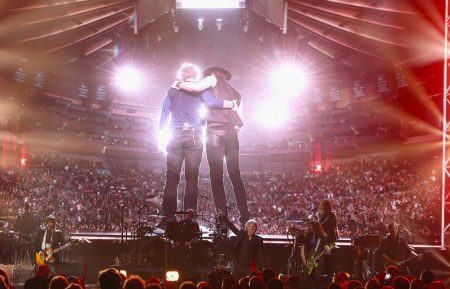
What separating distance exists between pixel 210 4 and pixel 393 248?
448 inches

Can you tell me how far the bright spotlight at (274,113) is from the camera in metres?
33.1

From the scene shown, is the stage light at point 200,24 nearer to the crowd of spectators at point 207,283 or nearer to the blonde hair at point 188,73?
the blonde hair at point 188,73

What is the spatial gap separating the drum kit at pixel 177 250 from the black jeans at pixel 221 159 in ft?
7.03

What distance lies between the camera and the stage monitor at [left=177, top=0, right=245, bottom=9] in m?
16.5

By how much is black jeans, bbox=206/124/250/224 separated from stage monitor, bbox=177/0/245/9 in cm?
665

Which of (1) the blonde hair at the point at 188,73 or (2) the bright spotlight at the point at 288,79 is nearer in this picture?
(1) the blonde hair at the point at 188,73

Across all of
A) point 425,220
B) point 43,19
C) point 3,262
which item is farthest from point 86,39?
point 425,220

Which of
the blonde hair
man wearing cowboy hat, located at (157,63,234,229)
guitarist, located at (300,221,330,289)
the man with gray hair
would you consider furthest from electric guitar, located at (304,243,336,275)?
the blonde hair

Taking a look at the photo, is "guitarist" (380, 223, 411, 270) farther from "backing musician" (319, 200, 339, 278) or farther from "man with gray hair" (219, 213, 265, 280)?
"man with gray hair" (219, 213, 265, 280)

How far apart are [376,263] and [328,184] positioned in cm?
1607

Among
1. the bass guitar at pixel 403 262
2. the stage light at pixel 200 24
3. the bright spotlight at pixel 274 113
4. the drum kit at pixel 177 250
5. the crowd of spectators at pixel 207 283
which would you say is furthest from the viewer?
the bright spotlight at pixel 274 113

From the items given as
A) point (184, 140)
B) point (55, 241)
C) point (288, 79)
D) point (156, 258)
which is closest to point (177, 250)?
point (156, 258)

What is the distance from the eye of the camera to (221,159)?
12.2 metres

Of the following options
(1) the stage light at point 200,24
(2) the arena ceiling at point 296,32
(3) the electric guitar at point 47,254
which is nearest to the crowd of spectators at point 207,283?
(3) the electric guitar at point 47,254
